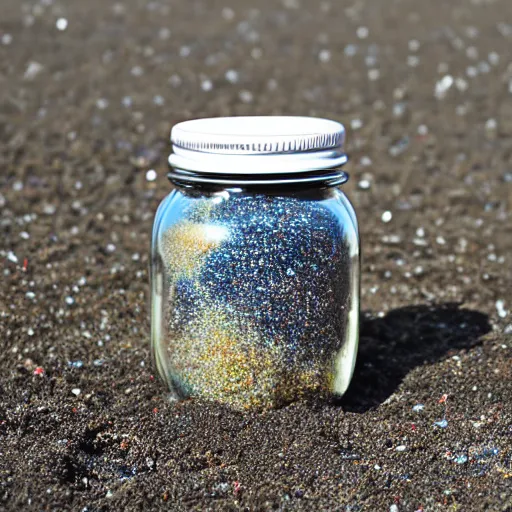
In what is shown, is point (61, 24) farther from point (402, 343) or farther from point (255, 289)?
point (255, 289)

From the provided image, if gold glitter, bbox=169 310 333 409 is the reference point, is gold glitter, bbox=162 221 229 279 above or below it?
above

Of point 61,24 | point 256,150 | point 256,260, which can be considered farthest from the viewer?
point 61,24

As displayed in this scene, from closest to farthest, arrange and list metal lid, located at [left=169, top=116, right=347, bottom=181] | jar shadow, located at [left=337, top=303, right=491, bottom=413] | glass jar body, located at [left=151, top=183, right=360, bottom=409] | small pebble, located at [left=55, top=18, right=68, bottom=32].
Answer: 1. metal lid, located at [left=169, top=116, right=347, bottom=181]
2. glass jar body, located at [left=151, top=183, right=360, bottom=409]
3. jar shadow, located at [left=337, top=303, right=491, bottom=413]
4. small pebble, located at [left=55, top=18, right=68, bottom=32]

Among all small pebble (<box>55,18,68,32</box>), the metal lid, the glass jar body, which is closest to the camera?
the metal lid

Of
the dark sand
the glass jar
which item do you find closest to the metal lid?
the glass jar

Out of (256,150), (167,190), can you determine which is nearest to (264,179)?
(256,150)

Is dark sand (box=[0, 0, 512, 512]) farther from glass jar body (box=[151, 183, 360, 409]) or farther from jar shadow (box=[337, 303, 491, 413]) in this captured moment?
glass jar body (box=[151, 183, 360, 409])

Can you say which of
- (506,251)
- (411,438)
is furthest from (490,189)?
(411,438)
